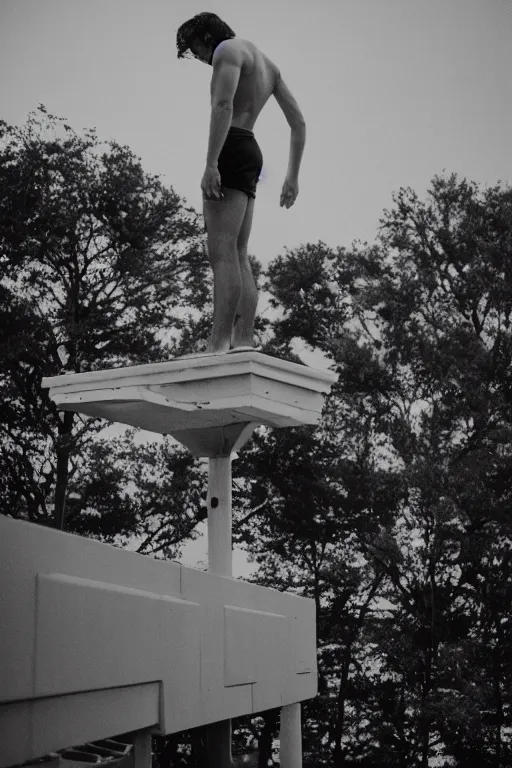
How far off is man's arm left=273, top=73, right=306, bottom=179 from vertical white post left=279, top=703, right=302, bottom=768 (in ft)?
9.53

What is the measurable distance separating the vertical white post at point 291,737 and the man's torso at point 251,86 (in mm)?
3082

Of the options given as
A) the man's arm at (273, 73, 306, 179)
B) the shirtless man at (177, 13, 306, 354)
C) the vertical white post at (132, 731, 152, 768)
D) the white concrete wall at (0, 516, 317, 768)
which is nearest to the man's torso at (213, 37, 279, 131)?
the shirtless man at (177, 13, 306, 354)

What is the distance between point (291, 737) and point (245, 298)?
2.39 meters

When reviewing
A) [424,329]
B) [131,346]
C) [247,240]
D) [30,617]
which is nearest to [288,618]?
[247,240]

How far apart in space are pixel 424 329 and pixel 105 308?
633 cm

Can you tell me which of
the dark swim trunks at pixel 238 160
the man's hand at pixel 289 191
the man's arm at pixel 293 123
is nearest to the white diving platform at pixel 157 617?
the dark swim trunks at pixel 238 160

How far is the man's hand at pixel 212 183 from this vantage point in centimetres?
470

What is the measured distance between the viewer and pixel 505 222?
Result: 19.7 meters

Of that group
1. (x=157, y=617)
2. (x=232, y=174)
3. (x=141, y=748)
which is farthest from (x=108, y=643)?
(x=232, y=174)

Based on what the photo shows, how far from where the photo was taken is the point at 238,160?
4.84 metres

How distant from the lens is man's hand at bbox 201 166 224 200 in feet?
15.4

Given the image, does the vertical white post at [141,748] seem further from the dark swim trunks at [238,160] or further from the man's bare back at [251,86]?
the man's bare back at [251,86]

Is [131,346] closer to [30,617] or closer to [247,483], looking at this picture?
[247,483]

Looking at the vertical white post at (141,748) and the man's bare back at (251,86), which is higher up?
the man's bare back at (251,86)
